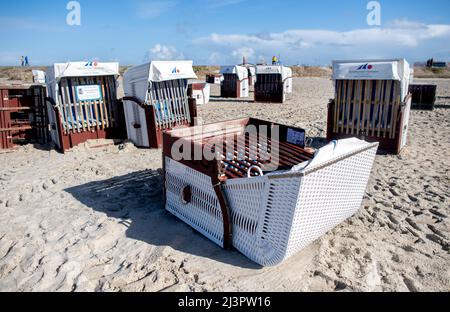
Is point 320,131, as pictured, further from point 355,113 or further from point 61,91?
point 61,91

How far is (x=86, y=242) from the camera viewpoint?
392 centimetres

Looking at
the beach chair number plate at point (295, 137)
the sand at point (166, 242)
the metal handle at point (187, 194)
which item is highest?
the beach chair number plate at point (295, 137)

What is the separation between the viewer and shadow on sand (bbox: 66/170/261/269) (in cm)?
371

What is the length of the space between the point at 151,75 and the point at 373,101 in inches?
190

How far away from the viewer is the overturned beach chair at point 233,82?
66.1 ft

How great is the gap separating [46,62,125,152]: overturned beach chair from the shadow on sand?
2566 millimetres

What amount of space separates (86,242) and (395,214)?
382 centimetres

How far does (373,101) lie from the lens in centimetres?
750

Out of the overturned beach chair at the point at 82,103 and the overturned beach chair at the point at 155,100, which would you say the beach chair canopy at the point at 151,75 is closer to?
the overturned beach chair at the point at 155,100

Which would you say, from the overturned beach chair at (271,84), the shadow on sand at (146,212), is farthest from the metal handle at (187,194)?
the overturned beach chair at (271,84)

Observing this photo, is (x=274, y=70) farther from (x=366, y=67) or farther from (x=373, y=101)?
(x=366, y=67)

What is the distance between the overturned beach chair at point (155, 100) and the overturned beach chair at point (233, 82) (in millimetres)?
11794
